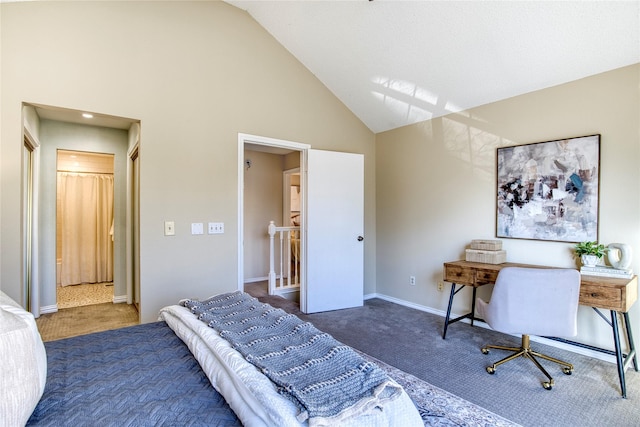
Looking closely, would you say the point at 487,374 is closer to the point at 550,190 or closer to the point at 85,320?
the point at 550,190

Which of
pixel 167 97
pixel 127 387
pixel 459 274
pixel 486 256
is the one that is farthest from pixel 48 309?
pixel 486 256

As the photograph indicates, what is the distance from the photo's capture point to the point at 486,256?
10.3 ft

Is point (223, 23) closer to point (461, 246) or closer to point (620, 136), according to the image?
point (461, 246)

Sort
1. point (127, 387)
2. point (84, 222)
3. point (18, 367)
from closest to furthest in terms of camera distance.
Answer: point (18, 367)
point (127, 387)
point (84, 222)

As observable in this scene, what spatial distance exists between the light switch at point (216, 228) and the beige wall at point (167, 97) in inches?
1.9

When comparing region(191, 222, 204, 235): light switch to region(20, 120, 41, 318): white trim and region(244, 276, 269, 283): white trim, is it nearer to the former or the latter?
region(20, 120, 41, 318): white trim

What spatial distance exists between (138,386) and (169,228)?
1926mm

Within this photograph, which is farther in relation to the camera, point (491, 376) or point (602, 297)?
point (491, 376)

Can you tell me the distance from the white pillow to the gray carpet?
2.24 m

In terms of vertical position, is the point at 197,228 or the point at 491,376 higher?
the point at 197,228

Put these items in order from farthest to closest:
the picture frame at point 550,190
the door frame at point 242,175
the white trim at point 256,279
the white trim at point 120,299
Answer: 1. the white trim at point 256,279
2. the white trim at point 120,299
3. the door frame at point 242,175
4. the picture frame at point 550,190

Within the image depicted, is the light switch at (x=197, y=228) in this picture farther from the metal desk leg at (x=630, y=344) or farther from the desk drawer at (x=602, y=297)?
the metal desk leg at (x=630, y=344)

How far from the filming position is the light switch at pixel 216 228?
314 cm

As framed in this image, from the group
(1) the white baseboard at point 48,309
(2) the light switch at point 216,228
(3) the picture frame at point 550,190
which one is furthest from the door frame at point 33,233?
(3) the picture frame at point 550,190
